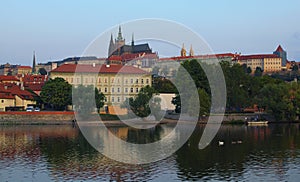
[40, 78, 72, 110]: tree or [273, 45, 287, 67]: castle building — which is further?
[273, 45, 287, 67]: castle building

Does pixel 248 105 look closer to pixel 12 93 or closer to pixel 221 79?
pixel 221 79

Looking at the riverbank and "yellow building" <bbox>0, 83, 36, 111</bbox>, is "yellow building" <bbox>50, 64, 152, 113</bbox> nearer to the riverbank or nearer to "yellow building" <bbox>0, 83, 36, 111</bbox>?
"yellow building" <bbox>0, 83, 36, 111</bbox>

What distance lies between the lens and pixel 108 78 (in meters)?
86.2

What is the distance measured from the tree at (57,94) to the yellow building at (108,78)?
1218cm

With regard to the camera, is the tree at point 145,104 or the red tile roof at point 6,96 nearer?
the tree at point 145,104

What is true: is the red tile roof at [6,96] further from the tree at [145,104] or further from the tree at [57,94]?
the tree at [145,104]

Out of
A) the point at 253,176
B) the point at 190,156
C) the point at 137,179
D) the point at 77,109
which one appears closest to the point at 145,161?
the point at 190,156

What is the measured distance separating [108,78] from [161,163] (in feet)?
186

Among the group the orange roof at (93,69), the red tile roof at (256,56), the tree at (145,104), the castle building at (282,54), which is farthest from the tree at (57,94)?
the castle building at (282,54)

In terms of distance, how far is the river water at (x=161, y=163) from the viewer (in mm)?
26109

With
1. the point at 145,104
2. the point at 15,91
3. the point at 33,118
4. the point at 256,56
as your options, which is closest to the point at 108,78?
the point at 15,91

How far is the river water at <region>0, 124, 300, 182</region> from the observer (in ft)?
85.7

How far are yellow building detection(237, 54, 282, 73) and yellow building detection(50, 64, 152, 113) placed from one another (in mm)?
104648

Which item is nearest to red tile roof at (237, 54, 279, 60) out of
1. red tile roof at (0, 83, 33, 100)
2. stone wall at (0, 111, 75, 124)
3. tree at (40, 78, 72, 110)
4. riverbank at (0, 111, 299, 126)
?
riverbank at (0, 111, 299, 126)
